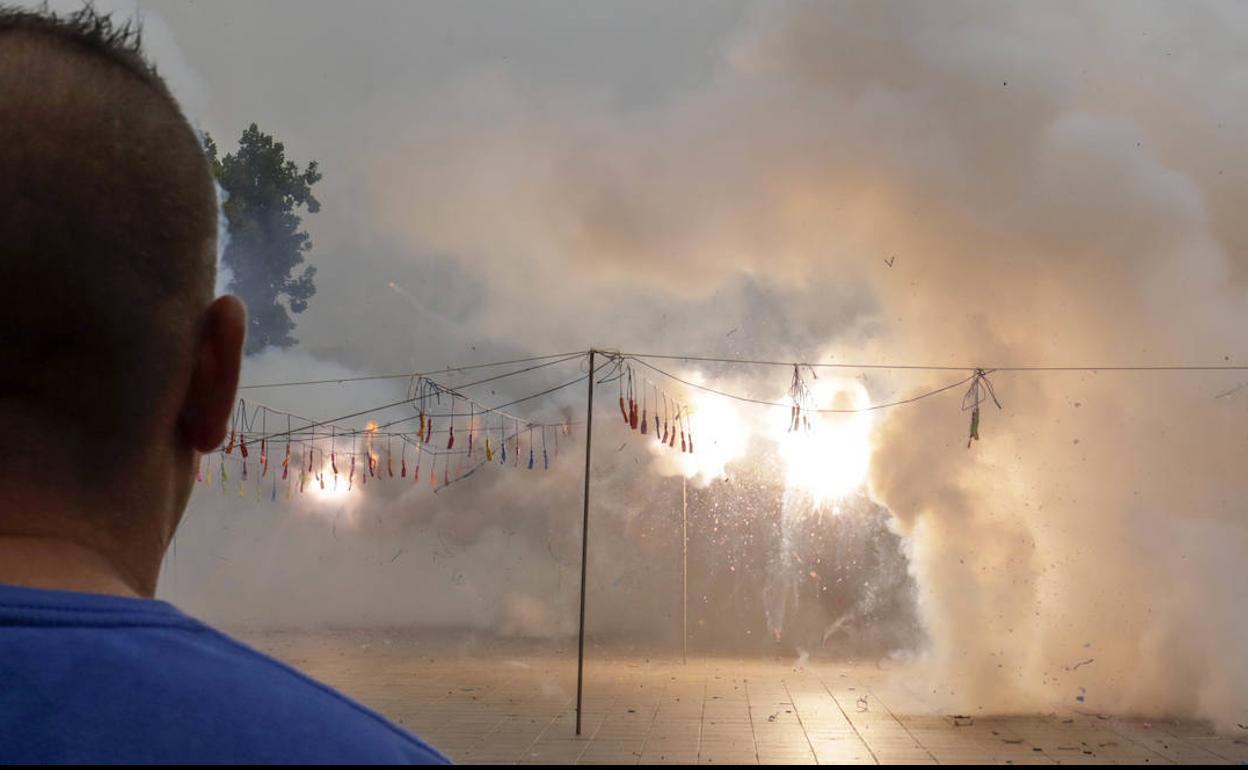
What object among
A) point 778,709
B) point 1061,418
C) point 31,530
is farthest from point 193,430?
point 1061,418

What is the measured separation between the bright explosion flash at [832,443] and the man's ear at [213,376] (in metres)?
23.0

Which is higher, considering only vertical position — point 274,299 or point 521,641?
point 274,299

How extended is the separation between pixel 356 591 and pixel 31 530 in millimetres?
31111

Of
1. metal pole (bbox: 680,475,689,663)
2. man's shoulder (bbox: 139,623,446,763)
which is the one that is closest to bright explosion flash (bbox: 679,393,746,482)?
metal pole (bbox: 680,475,689,663)

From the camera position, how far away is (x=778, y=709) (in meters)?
16.2

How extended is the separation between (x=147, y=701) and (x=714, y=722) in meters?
14.8

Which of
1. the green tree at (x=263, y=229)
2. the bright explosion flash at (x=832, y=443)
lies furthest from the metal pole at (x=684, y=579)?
the green tree at (x=263, y=229)

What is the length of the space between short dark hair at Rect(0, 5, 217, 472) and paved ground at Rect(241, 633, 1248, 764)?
33.1ft

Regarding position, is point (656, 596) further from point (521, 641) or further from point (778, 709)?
point (778, 709)

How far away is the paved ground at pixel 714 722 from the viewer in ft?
41.2

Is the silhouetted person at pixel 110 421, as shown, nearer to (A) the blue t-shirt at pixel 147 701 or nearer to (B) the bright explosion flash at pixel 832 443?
(A) the blue t-shirt at pixel 147 701

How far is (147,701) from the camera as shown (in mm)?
657

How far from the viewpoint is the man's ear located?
93cm

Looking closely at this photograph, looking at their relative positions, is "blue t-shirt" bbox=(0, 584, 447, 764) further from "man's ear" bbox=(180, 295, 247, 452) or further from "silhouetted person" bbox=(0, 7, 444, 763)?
"man's ear" bbox=(180, 295, 247, 452)
